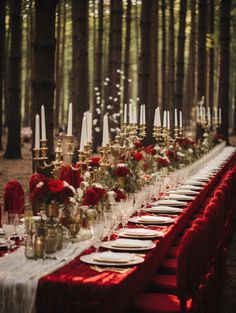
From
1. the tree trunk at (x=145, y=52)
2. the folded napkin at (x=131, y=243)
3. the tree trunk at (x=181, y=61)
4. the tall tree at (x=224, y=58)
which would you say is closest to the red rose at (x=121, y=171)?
the folded napkin at (x=131, y=243)

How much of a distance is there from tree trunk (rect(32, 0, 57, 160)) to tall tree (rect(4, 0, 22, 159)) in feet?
42.2

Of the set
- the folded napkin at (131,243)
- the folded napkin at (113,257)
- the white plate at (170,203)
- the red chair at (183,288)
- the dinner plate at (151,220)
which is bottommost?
the red chair at (183,288)

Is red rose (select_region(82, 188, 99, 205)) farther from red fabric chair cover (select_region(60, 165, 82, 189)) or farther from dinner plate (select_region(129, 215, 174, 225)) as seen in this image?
dinner plate (select_region(129, 215, 174, 225))

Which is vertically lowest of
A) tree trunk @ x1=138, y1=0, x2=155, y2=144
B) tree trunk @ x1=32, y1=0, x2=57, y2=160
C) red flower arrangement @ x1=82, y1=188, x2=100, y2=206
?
red flower arrangement @ x1=82, y1=188, x2=100, y2=206

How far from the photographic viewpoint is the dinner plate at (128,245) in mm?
5289

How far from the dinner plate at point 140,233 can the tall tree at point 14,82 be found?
16528 mm

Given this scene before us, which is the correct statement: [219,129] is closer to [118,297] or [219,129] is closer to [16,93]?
[16,93]

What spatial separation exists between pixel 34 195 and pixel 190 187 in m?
4.91

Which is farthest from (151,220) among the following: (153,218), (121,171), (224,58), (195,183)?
(224,58)

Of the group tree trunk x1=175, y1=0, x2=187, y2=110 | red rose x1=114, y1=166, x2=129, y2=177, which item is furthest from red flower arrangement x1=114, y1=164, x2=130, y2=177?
tree trunk x1=175, y1=0, x2=187, y2=110

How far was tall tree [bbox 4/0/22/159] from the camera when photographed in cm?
2178

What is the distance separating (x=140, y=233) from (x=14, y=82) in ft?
56.6

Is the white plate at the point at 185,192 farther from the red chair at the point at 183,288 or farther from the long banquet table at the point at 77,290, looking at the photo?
the long banquet table at the point at 77,290

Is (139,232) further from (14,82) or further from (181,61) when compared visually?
(14,82)
